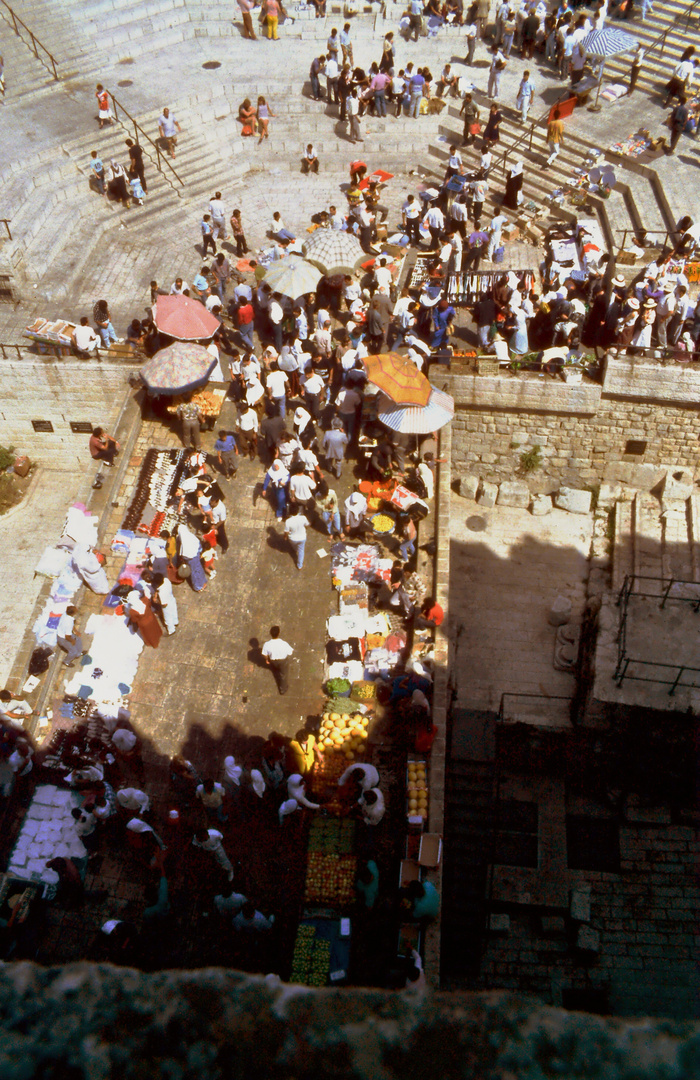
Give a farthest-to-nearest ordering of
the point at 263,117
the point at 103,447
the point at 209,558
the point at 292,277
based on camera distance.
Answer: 1. the point at 263,117
2. the point at 292,277
3. the point at 103,447
4. the point at 209,558

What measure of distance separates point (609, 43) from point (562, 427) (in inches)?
520

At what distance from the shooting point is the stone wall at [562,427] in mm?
18562

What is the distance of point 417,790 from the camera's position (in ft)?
39.3

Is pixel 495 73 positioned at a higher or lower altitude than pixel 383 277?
higher

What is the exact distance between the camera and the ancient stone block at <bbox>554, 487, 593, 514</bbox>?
2009 centimetres

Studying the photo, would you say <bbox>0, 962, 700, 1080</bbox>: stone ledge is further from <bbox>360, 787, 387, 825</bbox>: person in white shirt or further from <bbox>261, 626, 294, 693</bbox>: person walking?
<bbox>261, 626, 294, 693</bbox>: person walking

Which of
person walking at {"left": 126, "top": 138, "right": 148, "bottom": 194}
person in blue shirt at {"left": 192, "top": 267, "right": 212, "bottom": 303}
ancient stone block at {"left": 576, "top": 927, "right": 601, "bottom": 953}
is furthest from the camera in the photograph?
person walking at {"left": 126, "top": 138, "right": 148, "bottom": 194}

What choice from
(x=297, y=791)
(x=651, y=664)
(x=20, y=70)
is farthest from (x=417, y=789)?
(x=20, y=70)

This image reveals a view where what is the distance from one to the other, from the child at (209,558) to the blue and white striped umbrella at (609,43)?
65.3ft

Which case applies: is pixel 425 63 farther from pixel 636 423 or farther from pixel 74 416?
pixel 74 416

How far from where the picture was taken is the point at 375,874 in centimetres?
1059

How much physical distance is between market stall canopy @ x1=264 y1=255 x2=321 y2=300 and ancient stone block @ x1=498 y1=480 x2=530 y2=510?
677 cm

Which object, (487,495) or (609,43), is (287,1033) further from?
(609,43)

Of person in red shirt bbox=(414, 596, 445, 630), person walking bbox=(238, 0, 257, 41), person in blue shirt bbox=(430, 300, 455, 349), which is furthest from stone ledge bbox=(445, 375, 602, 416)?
person walking bbox=(238, 0, 257, 41)
